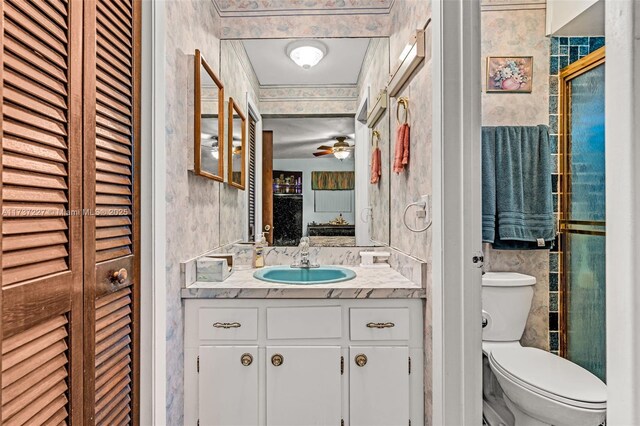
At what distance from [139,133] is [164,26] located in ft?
1.42

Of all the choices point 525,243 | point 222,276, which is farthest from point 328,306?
point 525,243

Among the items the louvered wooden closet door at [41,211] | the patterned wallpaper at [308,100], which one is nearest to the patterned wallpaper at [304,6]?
the patterned wallpaper at [308,100]

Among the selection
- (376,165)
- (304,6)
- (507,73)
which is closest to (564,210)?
(507,73)

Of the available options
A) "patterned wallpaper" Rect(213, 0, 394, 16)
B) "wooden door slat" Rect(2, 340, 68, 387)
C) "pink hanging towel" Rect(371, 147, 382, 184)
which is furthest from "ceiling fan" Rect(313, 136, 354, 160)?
"wooden door slat" Rect(2, 340, 68, 387)

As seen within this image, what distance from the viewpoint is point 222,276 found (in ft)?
5.69

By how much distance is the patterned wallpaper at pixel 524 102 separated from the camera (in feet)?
7.09

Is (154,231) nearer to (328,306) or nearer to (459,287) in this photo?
(328,306)

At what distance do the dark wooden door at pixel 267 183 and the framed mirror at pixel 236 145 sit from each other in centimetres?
13

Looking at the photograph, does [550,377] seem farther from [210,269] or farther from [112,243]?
[112,243]

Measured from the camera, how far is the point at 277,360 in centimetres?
159

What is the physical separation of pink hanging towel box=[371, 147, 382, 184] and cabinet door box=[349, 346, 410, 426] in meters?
1.06

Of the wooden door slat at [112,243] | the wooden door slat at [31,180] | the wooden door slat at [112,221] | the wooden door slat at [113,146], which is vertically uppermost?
the wooden door slat at [113,146]

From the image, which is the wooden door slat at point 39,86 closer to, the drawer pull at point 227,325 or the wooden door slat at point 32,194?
the wooden door slat at point 32,194

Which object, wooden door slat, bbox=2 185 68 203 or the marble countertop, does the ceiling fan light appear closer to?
the marble countertop
